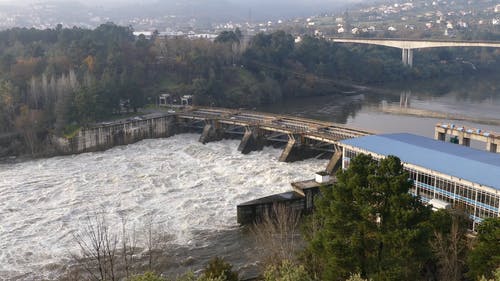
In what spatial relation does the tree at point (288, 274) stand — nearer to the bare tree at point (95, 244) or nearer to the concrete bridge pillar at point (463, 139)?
the bare tree at point (95, 244)

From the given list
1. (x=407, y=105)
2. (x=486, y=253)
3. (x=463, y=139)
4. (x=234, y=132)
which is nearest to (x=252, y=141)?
(x=234, y=132)

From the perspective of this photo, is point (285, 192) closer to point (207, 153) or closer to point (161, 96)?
point (207, 153)

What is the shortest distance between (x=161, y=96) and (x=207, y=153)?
16653mm

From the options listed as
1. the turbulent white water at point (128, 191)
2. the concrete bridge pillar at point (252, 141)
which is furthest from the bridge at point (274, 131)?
the turbulent white water at point (128, 191)

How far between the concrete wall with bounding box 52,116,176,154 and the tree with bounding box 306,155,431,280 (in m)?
28.2

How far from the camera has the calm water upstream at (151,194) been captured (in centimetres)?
2242

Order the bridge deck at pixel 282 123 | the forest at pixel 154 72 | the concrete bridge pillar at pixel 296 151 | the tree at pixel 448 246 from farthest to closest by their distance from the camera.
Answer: the forest at pixel 154 72
the concrete bridge pillar at pixel 296 151
the bridge deck at pixel 282 123
the tree at pixel 448 246

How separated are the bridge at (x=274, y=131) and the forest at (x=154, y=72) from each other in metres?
7.04

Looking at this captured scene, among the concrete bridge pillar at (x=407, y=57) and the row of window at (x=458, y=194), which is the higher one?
the concrete bridge pillar at (x=407, y=57)

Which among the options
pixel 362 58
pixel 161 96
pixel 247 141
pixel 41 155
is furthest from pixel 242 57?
pixel 41 155

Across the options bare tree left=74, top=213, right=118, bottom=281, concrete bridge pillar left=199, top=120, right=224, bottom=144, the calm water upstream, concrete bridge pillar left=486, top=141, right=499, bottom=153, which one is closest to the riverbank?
the calm water upstream

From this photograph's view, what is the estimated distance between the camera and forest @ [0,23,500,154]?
42312 millimetres

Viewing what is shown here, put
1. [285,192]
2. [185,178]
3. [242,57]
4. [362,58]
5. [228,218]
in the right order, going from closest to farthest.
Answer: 1. [228,218]
2. [285,192]
3. [185,178]
4. [242,57]
5. [362,58]

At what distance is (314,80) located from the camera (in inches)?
2751
